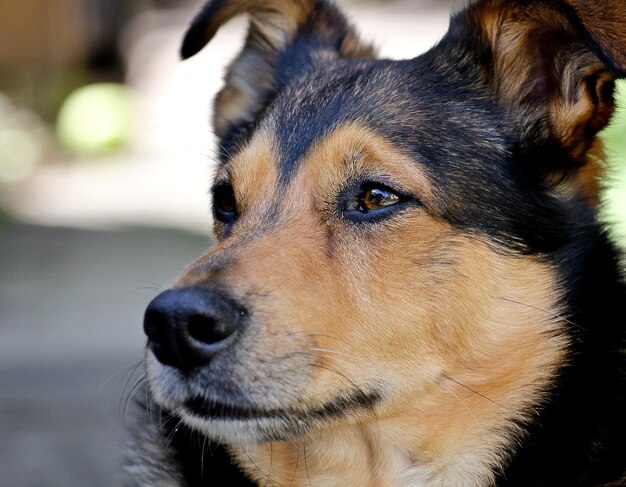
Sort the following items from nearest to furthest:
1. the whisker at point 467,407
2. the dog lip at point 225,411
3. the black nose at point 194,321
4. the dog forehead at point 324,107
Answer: the black nose at point 194,321
the dog lip at point 225,411
the whisker at point 467,407
the dog forehead at point 324,107

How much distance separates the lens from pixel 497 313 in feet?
12.6

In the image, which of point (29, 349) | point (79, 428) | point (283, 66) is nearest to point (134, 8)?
point (29, 349)

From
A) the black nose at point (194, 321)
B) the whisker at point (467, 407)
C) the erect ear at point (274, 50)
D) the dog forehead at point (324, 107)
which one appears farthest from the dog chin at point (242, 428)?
the erect ear at point (274, 50)

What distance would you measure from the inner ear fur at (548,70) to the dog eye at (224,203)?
1257mm

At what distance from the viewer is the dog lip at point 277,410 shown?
345 centimetres

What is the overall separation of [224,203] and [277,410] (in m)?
1.30

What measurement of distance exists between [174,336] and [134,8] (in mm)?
15868

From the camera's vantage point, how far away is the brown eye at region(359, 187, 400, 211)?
386 centimetres

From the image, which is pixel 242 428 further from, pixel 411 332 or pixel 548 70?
pixel 548 70

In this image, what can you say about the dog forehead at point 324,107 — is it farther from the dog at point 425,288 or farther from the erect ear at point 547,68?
the erect ear at point 547,68

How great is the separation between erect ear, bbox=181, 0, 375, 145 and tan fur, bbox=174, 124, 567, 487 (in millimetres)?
1166

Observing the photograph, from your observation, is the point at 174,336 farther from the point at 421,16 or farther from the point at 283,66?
the point at 421,16

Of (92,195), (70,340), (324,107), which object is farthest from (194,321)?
(92,195)

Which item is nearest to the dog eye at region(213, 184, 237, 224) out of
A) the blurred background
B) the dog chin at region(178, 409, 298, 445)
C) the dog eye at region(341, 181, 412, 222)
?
the dog eye at region(341, 181, 412, 222)
